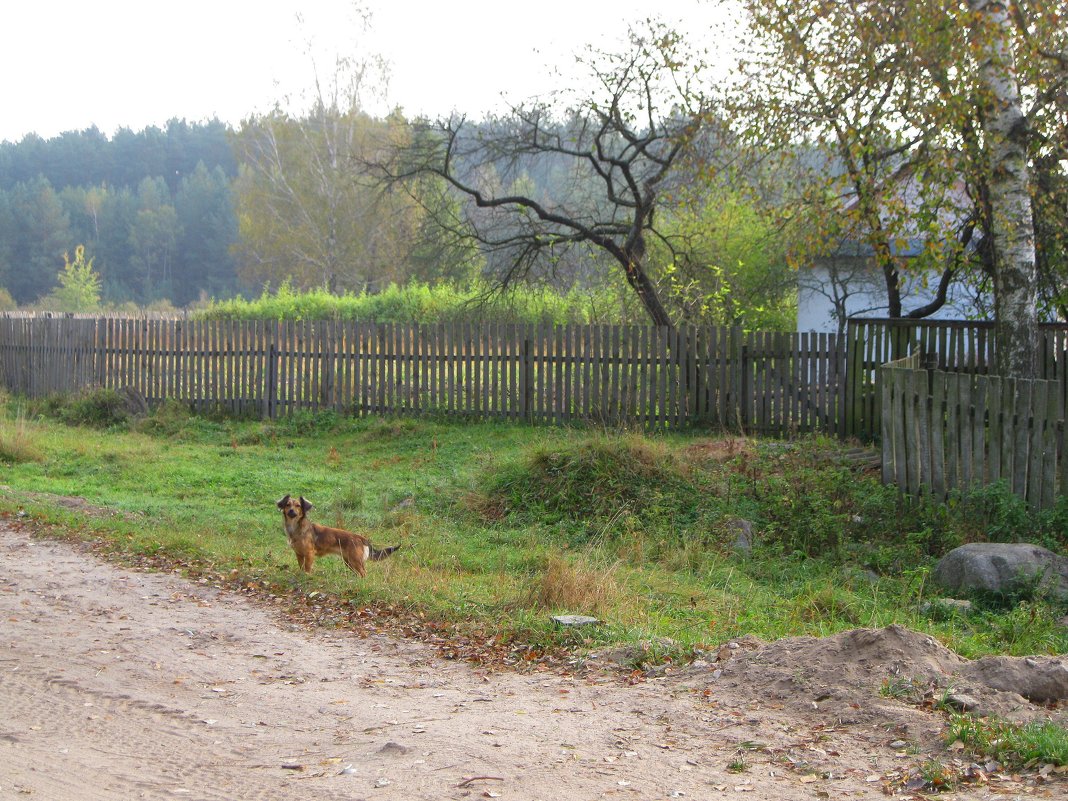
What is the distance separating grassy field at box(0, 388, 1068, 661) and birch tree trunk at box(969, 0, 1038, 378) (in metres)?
2.28

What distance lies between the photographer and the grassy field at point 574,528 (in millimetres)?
7266

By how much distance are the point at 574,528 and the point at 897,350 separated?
758cm

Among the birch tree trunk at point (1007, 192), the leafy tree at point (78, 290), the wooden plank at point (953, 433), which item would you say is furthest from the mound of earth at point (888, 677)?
the leafy tree at point (78, 290)

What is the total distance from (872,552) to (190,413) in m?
13.5

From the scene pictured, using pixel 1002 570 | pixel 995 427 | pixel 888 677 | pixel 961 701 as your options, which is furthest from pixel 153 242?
pixel 961 701

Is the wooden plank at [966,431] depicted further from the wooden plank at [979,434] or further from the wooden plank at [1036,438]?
the wooden plank at [1036,438]

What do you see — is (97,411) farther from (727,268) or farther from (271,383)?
(727,268)

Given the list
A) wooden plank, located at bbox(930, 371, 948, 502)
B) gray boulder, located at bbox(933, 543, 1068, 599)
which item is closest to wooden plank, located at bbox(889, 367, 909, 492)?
wooden plank, located at bbox(930, 371, 948, 502)

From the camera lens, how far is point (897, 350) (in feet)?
51.5

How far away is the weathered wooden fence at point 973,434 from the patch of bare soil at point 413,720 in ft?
15.2

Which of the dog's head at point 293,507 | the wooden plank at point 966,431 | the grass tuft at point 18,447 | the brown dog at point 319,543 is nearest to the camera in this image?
the dog's head at point 293,507

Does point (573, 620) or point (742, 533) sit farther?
point (742, 533)

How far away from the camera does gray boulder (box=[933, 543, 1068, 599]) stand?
7844mm

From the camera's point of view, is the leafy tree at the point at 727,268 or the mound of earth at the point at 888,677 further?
the leafy tree at the point at 727,268
